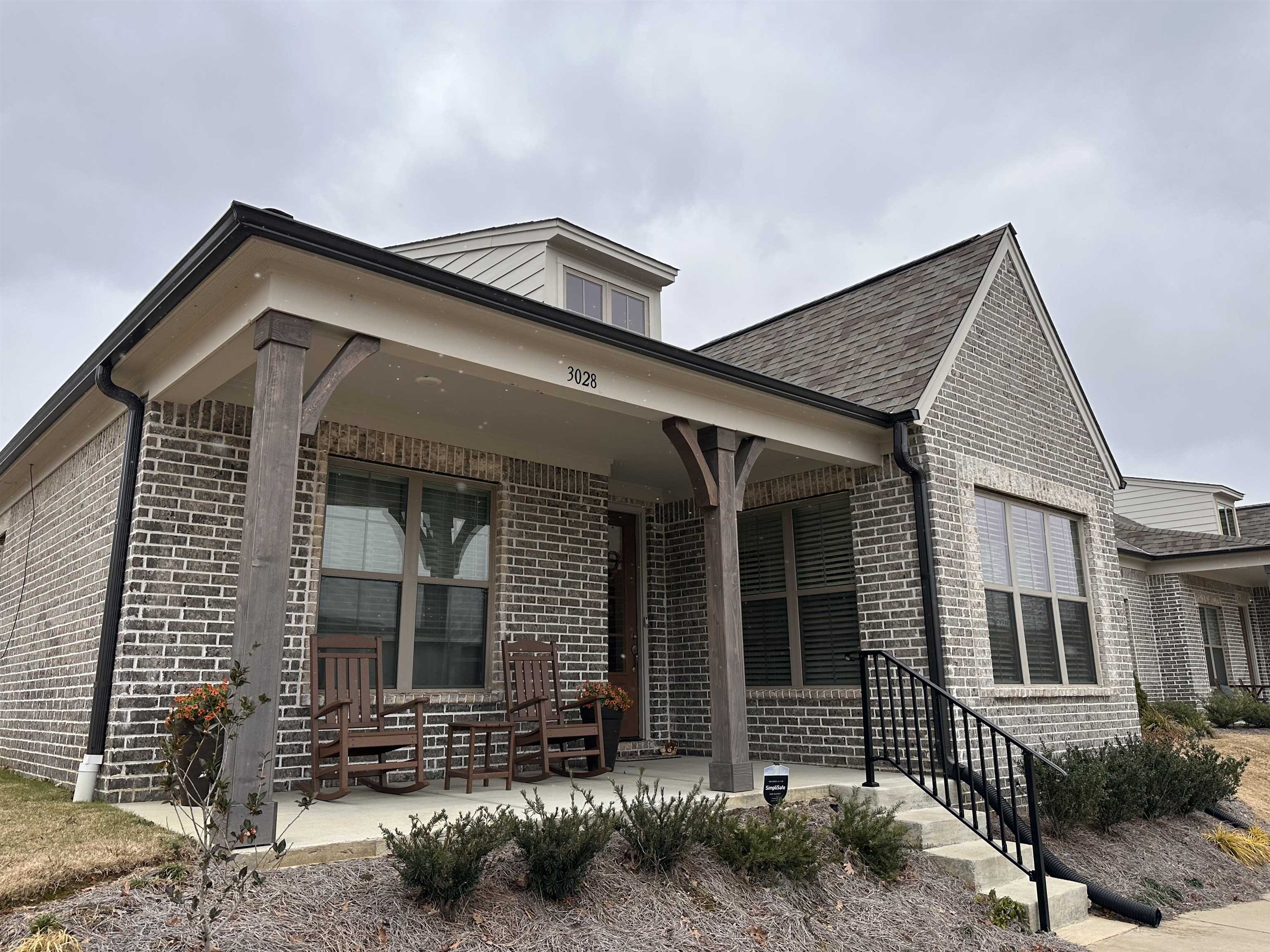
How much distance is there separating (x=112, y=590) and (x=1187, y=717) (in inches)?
490

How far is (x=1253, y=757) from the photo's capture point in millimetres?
10766

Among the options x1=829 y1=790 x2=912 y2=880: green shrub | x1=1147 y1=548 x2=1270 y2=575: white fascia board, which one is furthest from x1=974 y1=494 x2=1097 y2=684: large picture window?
x1=1147 y1=548 x2=1270 y2=575: white fascia board

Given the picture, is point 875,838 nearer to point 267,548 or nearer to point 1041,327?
point 267,548

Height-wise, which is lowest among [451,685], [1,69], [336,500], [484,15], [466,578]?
[451,685]

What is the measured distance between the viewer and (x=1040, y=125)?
16500 mm

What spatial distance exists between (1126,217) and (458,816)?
35324 millimetres

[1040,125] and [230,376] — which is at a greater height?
[1040,125]

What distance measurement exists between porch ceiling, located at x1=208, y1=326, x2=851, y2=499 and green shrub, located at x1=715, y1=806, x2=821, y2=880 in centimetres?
260

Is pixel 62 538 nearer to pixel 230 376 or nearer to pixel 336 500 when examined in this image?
pixel 336 500

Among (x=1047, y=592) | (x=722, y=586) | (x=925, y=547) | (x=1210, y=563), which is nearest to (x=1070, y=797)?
(x=925, y=547)

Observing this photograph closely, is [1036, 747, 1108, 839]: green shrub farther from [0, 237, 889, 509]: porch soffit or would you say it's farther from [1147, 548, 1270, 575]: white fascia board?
[1147, 548, 1270, 575]: white fascia board

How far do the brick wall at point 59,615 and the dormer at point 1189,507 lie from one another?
17433 mm

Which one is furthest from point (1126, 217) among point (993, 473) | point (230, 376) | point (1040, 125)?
point (230, 376)

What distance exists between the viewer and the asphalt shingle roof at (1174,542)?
574 inches
